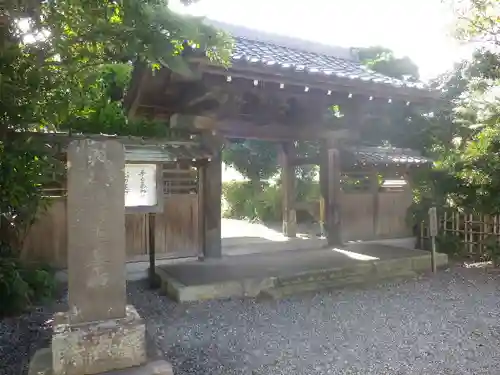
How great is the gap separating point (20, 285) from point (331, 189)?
17.9ft

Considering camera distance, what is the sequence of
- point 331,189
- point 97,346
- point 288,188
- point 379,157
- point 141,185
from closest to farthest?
point 97,346 → point 141,185 → point 331,189 → point 379,157 → point 288,188

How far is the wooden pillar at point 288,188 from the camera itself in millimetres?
10141

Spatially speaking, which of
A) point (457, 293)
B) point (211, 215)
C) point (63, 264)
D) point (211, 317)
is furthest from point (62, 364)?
point (457, 293)

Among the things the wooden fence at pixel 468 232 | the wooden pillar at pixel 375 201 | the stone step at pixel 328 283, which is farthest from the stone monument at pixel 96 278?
the wooden fence at pixel 468 232

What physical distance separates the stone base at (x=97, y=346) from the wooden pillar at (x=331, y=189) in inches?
212

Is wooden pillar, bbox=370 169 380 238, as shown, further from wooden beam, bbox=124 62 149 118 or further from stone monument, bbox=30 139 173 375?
stone monument, bbox=30 139 173 375

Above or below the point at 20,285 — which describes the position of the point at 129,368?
below

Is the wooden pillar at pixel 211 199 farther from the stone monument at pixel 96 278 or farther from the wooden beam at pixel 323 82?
the stone monument at pixel 96 278

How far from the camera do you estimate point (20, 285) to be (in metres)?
4.72

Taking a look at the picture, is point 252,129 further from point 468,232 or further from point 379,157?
point 468,232

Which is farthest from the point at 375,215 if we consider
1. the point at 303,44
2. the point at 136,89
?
the point at 303,44

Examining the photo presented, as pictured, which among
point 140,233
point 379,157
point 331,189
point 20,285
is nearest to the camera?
point 20,285

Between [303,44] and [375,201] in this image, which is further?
[303,44]

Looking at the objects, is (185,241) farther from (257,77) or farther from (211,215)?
(257,77)
